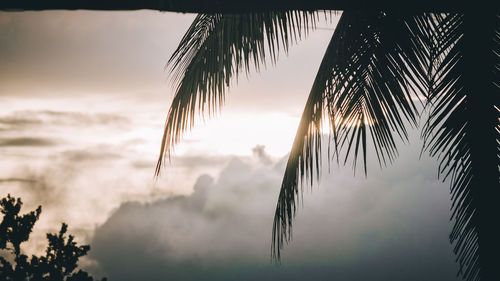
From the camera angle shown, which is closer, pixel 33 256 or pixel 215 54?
pixel 215 54

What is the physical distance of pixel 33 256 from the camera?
467 inches

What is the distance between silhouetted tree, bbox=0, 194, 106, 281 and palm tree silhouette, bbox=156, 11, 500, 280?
1046 cm

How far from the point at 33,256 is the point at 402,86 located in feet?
40.1

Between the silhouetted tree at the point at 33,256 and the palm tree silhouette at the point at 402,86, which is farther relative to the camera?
the silhouetted tree at the point at 33,256

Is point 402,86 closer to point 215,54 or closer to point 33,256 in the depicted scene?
point 215,54

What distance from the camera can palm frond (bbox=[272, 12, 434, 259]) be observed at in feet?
8.23

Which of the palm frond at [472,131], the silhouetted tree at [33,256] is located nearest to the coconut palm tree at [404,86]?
the palm frond at [472,131]

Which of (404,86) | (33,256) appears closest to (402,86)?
(404,86)

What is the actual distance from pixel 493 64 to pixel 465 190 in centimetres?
76

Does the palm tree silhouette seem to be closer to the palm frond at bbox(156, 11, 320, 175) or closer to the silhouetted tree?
the palm frond at bbox(156, 11, 320, 175)

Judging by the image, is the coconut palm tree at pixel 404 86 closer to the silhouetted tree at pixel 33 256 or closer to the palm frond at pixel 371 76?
the palm frond at pixel 371 76

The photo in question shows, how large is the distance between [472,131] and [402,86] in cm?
49

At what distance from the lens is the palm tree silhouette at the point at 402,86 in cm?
238

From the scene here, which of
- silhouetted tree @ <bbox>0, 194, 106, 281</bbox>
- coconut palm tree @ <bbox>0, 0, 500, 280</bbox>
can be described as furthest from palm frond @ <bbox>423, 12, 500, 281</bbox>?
silhouetted tree @ <bbox>0, 194, 106, 281</bbox>
